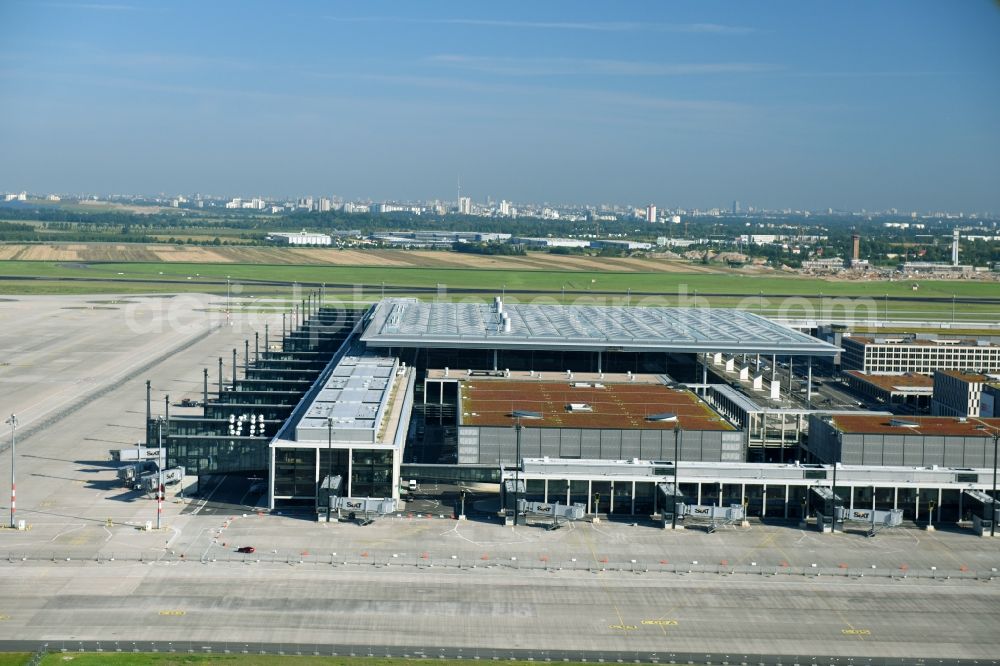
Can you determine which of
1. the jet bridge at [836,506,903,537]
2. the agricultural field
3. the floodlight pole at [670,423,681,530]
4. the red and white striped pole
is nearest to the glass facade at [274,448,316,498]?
the red and white striped pole

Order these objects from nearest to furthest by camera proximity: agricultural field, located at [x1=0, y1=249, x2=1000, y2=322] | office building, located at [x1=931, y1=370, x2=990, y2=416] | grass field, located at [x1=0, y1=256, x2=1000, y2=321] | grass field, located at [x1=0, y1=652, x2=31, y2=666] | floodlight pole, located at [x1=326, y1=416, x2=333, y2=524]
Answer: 1. grass field, located at [x1=0, y1=652, x2=31, y2=666]
2. floodlight pole, located at [x1=326, y1=416, x2=333, y2=524]
3. office building, located at [x1=931, y1=370, x2=990, y2=416]
4. agricultural field, located at [x1=0, y1=249, x2=1000, y2=322]
5. grass field, located at [x1=0, y1=256, x2=1000, y2=321]

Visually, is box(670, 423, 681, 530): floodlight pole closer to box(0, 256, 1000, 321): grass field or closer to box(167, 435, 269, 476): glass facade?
box(167, 435, 269, 476): glass facade

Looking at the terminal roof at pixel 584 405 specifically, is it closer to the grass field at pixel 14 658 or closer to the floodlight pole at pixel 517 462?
the floodlight pole at pixel 517 462

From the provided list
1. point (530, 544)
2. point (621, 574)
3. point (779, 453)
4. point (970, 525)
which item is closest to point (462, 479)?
point (530, 544)

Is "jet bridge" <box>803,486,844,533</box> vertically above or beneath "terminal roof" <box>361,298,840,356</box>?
beneath

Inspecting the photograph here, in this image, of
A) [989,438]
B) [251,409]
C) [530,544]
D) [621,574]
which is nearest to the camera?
[621,574]

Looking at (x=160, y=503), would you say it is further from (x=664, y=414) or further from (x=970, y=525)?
(x=970, y=525)
